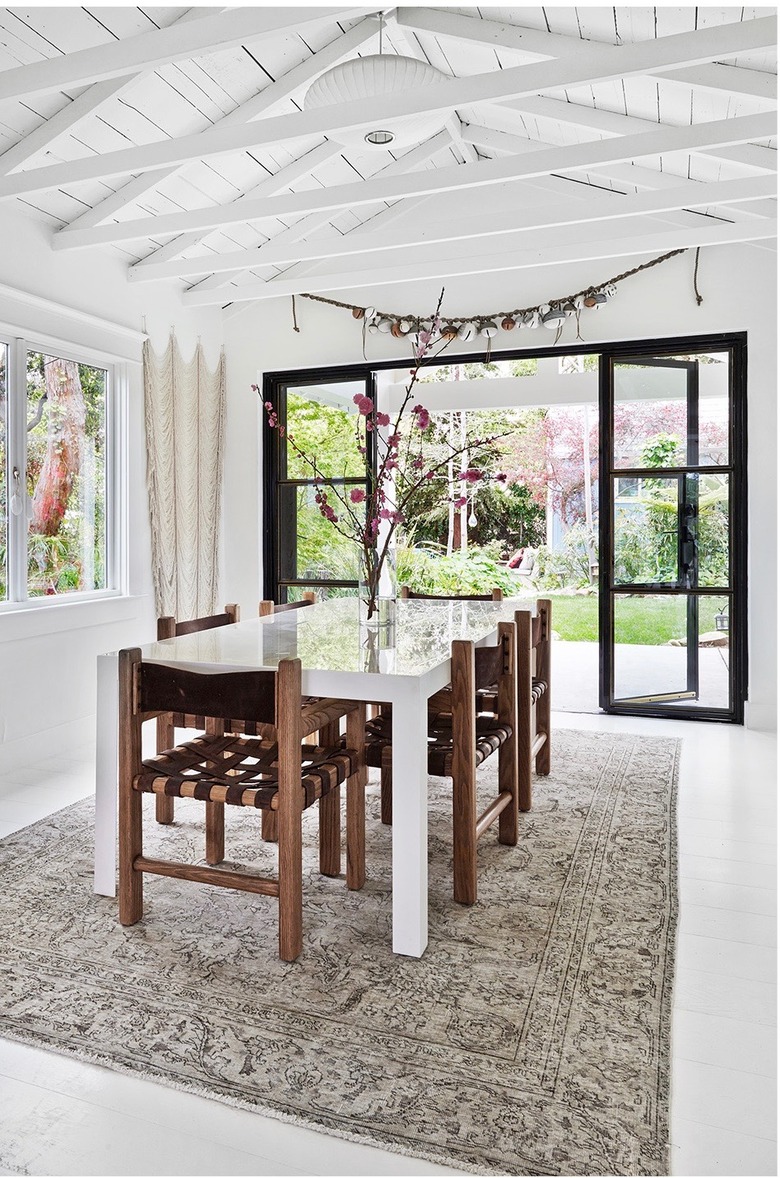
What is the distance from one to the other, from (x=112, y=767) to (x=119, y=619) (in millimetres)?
2297

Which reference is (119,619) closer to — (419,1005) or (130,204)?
(130,204)

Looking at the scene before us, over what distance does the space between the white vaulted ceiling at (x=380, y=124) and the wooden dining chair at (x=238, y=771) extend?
6.12ft

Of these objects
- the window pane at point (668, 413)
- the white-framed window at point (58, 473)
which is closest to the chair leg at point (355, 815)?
the white-framed window at point (58, 473)

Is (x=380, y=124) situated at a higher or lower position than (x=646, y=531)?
higher

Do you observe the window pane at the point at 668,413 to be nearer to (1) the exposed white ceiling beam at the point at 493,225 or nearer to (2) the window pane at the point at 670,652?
(2) the window pane at the point at 670,652

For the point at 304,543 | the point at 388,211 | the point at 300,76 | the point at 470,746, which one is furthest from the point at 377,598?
the point at 388,211

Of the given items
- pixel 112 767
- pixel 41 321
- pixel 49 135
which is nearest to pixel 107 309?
pixel 41 321

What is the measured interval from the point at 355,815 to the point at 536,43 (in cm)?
288

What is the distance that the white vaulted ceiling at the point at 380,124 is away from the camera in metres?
2.54

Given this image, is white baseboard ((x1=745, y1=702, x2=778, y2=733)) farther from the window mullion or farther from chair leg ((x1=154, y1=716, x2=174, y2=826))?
the window mullion

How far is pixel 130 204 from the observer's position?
3969 mm

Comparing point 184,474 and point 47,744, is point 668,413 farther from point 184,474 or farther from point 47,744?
point 47,744

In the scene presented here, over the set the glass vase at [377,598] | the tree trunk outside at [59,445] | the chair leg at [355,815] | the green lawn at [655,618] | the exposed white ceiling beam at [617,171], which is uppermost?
the exposed white ceiling beam at [617,171]

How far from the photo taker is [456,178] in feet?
10.8
